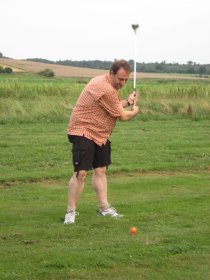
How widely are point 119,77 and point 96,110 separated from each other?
470 millimetres

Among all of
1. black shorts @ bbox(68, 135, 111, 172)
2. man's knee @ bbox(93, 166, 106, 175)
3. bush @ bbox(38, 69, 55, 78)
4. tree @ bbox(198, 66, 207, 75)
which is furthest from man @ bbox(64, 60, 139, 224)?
tree @ bbox(198, 66, 207, 75)

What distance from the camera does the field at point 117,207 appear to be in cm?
562

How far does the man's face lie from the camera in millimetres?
7223

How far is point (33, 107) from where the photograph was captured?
21.8 m

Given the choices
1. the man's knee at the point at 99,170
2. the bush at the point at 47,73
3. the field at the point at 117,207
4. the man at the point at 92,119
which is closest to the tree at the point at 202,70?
the bush at the point at 47,73

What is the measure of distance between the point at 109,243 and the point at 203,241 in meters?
0.96

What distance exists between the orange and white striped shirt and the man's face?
0.19 feet

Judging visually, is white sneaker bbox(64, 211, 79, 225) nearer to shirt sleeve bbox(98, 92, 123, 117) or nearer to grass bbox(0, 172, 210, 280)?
grass bbox(0, 172, 210, 280)

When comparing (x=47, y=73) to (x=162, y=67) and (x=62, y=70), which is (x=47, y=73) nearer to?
(x=62, y=70)

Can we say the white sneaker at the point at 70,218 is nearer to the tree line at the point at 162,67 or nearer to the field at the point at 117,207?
the field at the point at 117,207

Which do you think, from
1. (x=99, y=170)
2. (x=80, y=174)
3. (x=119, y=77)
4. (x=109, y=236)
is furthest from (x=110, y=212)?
(x=119, y=77)

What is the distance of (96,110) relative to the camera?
24.1 ft

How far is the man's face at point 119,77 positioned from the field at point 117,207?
1.58 meters

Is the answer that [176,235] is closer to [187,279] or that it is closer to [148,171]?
[187,279]
